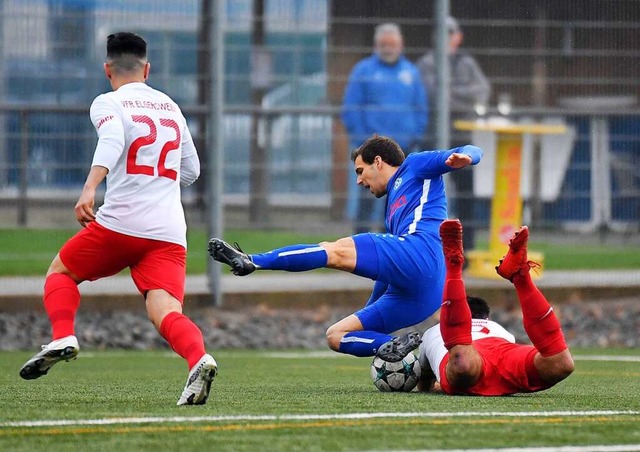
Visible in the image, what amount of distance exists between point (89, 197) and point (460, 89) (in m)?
8.16

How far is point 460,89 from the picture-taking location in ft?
46.5

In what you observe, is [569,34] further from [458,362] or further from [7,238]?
[458,362]

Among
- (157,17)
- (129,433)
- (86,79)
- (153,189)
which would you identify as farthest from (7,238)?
(129,433)

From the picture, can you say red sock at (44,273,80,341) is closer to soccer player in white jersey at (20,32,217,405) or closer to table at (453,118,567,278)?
soccer player in white jersey at (20,32,217,405)

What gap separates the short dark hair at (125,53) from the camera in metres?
7.07

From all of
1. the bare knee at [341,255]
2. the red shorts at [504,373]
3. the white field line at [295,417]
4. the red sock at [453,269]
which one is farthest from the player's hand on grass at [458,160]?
the white field line at [295,417]

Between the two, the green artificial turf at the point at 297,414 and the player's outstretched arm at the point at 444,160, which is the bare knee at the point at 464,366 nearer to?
the green artificial turf at the point at 297,414

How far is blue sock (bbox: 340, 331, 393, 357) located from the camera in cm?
802

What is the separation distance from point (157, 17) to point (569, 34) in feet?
13.6

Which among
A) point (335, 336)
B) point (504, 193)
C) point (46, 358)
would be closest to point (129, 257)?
point (46, 358)

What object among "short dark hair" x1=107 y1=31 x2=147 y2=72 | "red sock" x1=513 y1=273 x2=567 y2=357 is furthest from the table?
"short dark hair" x1=107 y1=31 x2=147 y2=72

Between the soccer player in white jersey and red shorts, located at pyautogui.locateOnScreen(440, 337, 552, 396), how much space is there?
4.72 feet

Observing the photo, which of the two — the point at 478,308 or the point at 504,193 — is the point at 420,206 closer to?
the point at 478,308

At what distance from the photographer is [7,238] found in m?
13.3
